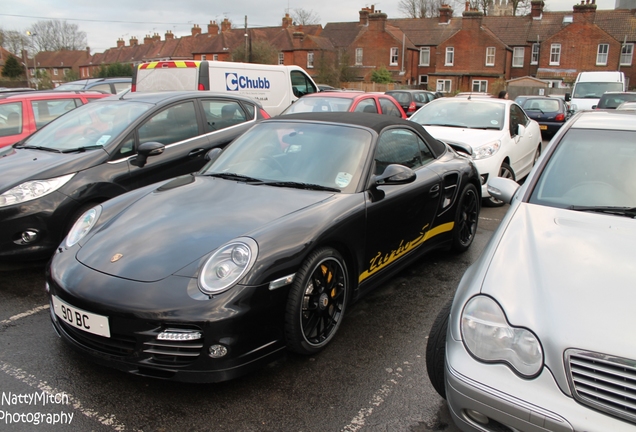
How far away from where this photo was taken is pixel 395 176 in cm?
356

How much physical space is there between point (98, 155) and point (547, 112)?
50.8ft

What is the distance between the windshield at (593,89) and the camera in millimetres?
21270

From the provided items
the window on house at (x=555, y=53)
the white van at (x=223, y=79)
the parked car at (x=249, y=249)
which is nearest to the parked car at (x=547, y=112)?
the white van at (x=223, y=79)

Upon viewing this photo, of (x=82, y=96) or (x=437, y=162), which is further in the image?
(x=82, y=96)

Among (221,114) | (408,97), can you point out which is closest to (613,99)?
(408,97)

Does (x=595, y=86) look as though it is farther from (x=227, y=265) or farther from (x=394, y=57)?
(x=394, y=57)

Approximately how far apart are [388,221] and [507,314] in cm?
178

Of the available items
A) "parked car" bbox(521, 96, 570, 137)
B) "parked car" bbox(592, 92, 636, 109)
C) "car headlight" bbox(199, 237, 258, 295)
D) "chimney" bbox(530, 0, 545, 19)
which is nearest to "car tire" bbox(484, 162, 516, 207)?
"car headlight" bbox(199, 237, 258, 295)

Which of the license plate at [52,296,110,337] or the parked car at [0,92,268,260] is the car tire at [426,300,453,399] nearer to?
the license plate at [52,296,110,337]

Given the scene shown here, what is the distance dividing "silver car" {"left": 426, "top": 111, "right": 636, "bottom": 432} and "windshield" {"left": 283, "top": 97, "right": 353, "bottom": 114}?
677 cm

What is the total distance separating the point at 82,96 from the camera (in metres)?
8.11

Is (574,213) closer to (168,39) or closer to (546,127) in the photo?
(546,127)

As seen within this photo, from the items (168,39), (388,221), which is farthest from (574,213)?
(168,39)

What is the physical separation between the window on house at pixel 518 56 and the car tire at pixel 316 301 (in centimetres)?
5012
